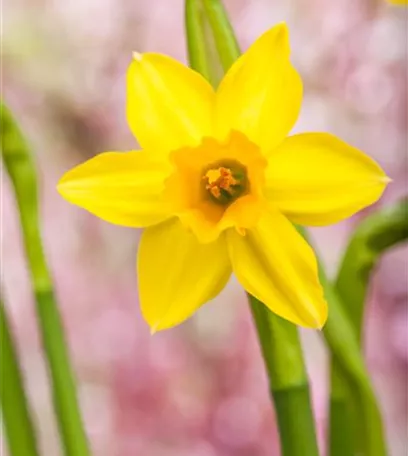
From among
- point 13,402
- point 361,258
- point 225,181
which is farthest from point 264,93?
point 13,402

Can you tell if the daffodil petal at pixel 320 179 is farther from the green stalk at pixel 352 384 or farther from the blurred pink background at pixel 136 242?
the blurred pink background at pixel 136 242

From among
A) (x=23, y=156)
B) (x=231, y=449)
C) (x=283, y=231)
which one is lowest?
(x=231, y=449)

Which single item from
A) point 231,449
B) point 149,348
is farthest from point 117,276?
point 231,449

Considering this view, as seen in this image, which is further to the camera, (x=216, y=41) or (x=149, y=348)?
(x=149, y=348)

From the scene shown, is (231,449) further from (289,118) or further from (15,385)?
(289,118)

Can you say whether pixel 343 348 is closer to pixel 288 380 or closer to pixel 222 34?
pixel 288 380

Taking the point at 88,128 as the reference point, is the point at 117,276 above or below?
below
